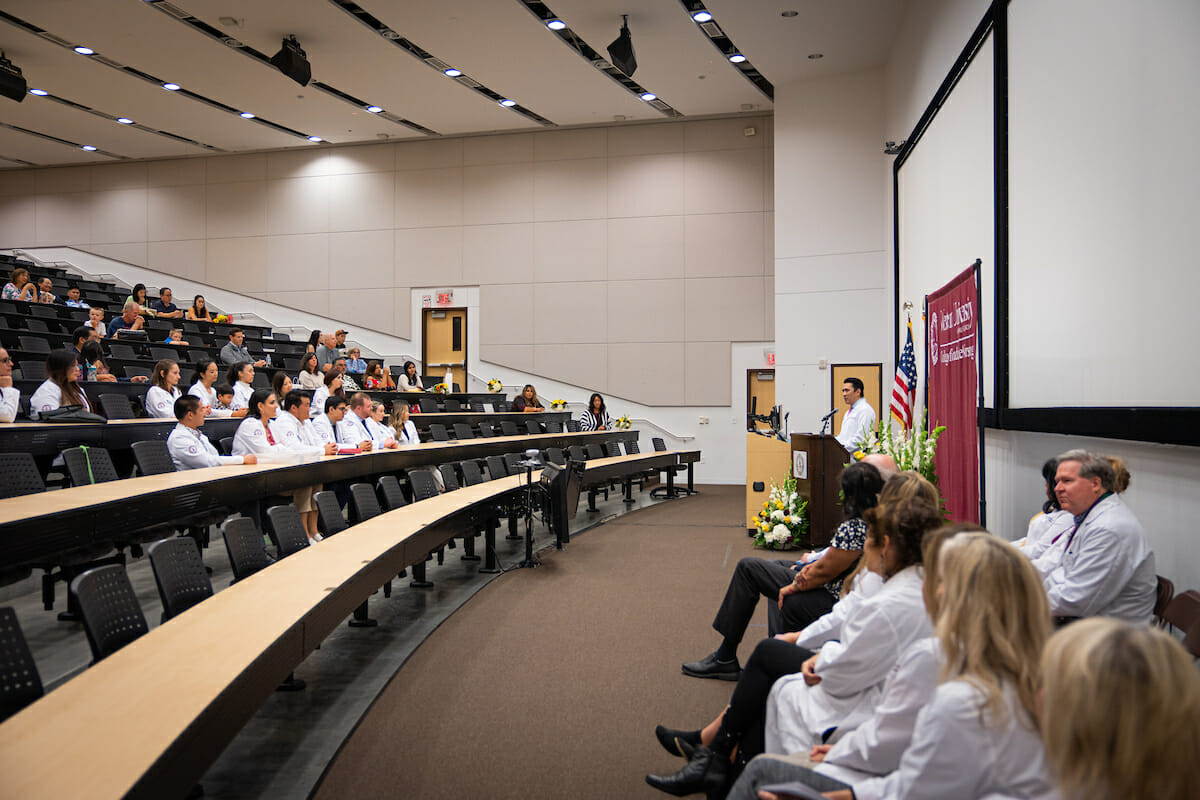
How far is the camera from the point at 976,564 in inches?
59.4

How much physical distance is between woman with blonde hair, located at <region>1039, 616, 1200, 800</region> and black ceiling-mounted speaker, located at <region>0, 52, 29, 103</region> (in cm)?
1285

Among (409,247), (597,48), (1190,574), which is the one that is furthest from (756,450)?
(409,247)

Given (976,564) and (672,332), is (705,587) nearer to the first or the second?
(976,564)

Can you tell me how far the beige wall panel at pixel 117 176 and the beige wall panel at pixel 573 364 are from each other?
28.6 feet

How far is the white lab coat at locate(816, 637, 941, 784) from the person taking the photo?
1758mm

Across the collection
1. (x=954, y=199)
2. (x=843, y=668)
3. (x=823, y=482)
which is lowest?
(x=843, y=668)

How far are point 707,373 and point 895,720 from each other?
11.8 m

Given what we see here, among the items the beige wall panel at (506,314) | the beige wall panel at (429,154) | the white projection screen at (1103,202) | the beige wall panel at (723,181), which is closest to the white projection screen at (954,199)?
the white projection screen at (1103,202)

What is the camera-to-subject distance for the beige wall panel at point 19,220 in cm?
1623

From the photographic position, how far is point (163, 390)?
21.8ft

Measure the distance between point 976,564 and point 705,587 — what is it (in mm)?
4375

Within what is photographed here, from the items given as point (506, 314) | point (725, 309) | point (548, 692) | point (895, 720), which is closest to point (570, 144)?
point (506, 314)

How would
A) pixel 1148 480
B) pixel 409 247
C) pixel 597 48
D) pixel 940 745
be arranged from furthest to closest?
pixel 409 247, pixel 597 48, pixel 1148 480, pixel 940 745

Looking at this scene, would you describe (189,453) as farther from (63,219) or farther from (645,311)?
(63,219)
